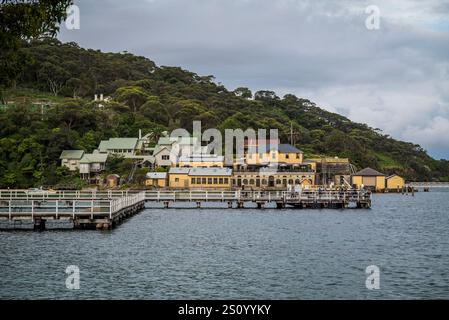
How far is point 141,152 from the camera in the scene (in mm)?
111312

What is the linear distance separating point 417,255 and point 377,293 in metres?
11.4

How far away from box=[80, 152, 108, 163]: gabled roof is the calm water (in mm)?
51164

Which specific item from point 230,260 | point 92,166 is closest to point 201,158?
point 92,166

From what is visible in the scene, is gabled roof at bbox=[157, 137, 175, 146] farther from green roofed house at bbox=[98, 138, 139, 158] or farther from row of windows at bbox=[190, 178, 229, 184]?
row of windows at bbox=[190, 178, 229, 184]

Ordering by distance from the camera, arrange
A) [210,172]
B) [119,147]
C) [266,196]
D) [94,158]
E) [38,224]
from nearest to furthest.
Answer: [38,224]
[266,196]
[210,172]
[94,158]
[119,147]

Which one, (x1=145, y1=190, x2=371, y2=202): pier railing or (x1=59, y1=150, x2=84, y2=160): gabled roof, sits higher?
(x1=59, y1=150, x2=84, y2=160): gabled roof

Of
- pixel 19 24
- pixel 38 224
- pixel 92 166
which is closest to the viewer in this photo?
pixel 19 24

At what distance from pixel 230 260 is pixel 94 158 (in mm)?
74084

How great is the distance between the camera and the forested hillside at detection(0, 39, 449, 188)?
102m

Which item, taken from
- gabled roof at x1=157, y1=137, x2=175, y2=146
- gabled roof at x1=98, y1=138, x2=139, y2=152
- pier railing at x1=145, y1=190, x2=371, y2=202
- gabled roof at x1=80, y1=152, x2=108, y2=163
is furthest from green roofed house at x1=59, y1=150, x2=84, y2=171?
pier railing at x1=145, y1=190, x2=371, y2=202

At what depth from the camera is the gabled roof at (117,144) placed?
358ft

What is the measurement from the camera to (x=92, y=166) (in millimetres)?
102500

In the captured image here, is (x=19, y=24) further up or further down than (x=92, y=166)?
further up

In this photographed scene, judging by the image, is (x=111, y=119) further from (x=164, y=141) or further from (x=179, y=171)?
(x=179, y=171)
